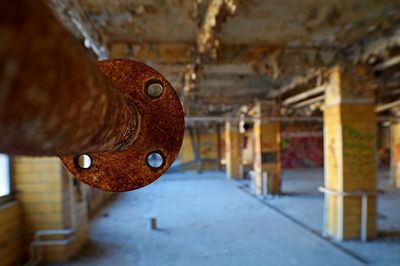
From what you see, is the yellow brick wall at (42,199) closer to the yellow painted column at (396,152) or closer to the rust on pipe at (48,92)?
the rust on pipe at (48,92)

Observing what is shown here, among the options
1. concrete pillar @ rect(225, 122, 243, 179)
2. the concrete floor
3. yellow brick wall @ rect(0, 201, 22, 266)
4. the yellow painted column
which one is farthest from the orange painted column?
yellow brick wall @ rect(0, 201, 22, 266)

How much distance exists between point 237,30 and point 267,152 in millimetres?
5711

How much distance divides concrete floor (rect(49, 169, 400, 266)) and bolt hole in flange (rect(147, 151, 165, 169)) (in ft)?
11.6

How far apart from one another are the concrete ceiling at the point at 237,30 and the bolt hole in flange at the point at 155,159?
2.14m

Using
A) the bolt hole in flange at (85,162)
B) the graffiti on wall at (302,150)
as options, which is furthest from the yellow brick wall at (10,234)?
the graffiti on wall at (302,150)

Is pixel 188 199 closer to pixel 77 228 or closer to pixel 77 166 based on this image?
pixel 77 228

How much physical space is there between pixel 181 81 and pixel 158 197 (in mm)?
4313

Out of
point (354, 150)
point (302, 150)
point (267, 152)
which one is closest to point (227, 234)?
point (354, 150)

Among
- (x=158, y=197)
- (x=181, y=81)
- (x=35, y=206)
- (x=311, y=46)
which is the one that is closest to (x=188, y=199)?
(x=158, y=197)

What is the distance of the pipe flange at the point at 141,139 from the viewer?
753mm

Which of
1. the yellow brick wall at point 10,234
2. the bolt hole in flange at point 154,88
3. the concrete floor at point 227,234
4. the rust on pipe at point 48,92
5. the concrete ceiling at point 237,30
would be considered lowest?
the concrete floor at point 227,234

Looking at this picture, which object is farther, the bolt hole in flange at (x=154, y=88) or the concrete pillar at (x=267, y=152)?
the concrete pillar at (x=267, y=152)

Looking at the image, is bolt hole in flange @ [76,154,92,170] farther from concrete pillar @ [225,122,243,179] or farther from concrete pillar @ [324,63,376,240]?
concrete pillar @ [225,122,243,179]

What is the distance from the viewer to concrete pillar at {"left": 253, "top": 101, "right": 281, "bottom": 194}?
8.47 metres
